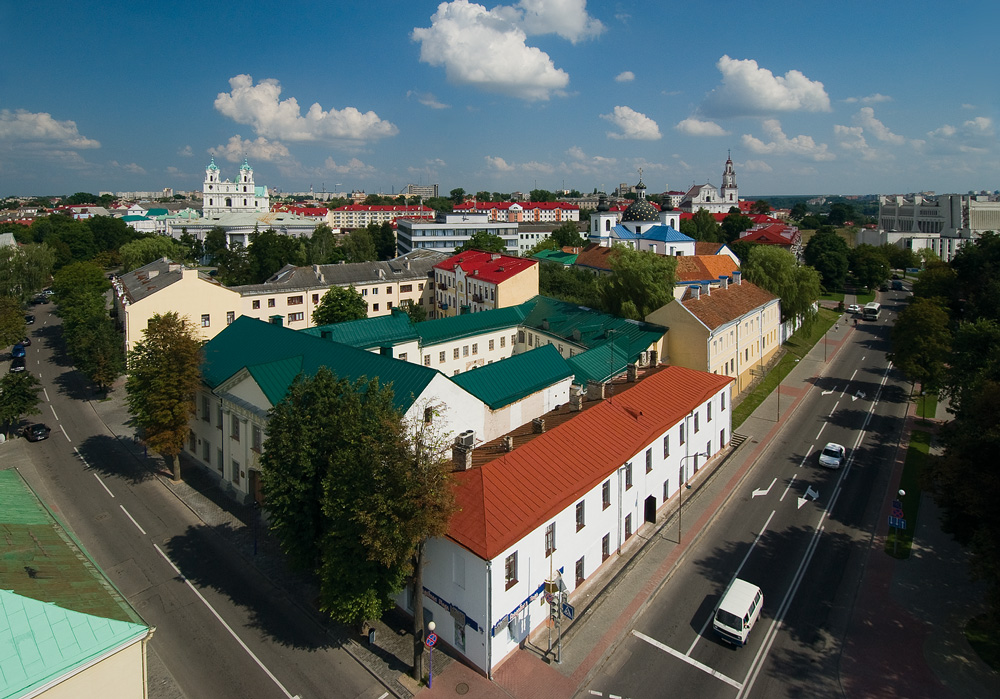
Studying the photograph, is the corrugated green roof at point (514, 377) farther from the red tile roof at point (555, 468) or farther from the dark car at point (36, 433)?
the dark car at point (36, 433)

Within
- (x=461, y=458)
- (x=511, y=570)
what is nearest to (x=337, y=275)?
(x=461, y=458)

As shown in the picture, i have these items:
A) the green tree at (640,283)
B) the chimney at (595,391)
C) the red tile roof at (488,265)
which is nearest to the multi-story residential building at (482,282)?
the red tile roof at (488,265)

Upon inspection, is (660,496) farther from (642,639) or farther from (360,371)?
(360,371)

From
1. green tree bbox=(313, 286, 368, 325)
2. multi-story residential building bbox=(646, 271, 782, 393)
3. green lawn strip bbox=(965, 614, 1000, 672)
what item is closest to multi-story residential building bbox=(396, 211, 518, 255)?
green tree bbox=(313, 286, 368, 325)

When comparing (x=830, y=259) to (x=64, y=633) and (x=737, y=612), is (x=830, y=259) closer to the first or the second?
(x=737, y=612)

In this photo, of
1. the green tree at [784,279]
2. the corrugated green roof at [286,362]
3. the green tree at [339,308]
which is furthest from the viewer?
the green tree at [784,279]

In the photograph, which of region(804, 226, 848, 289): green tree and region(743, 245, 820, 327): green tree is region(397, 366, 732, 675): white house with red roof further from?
region(804, 226, 848, 289): green tree

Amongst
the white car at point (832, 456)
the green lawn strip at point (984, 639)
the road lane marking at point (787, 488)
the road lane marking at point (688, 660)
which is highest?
the white car at point (832, 456)

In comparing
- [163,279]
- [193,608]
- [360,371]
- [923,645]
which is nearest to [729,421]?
[923,645]
